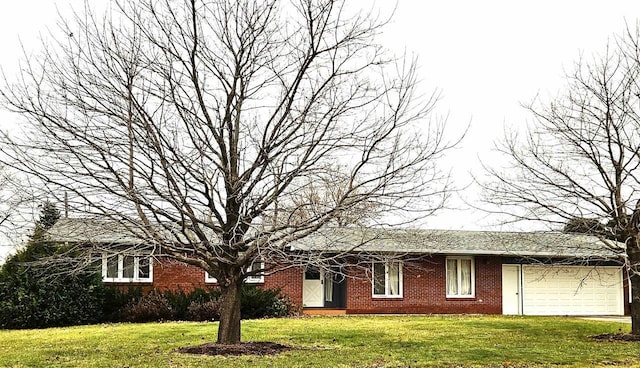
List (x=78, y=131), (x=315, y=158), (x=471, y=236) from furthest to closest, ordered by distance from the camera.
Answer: (x=471, y=236)
(x=315, y=158)
(x=78, y=131)

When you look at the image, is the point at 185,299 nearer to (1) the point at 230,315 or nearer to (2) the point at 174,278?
(2) the point at 174,278

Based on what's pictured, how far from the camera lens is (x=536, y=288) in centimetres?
Answer: 3453

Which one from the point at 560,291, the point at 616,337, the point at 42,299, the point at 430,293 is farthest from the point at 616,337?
the point at 42,299

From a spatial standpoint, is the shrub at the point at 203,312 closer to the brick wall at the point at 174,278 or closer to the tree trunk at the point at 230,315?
the brick wall at the point at 174,278

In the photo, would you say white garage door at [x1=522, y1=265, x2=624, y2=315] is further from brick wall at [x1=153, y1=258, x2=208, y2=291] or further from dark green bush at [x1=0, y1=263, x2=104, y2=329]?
dark green bush at [x1=0, y1=263, x2=104, y2=329]

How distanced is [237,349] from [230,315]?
917mm

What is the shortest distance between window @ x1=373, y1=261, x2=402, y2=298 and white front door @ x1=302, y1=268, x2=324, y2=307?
94.7 inches

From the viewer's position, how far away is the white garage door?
34.4 meters

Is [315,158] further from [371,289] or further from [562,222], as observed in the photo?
[371,289]

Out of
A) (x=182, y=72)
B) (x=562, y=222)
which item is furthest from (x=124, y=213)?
(x=562, y=222)

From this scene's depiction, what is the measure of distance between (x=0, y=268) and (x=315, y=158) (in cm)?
1614

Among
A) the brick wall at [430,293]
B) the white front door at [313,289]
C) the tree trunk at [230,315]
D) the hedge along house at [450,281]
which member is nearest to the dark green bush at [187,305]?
the hedge along house at [450,281]

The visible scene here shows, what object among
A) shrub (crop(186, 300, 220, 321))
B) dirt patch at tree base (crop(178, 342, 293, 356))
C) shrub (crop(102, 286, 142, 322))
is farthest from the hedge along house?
dirt patch at tree base (crop(178, 342, 293, 356))

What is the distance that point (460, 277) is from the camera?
33781 mm
